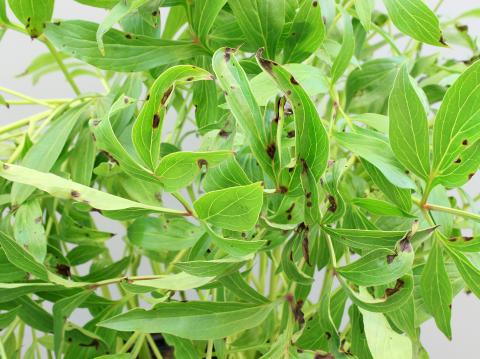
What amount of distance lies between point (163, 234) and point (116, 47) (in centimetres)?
13

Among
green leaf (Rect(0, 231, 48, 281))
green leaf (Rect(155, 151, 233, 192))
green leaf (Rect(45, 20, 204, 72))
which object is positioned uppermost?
green leaf (Rect(45, 20, 204, 72))

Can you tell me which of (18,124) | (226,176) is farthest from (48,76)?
(226,176)

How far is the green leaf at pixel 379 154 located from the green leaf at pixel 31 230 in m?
0.20

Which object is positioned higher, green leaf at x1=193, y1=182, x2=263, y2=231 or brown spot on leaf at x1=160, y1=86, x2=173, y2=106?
brown spot on leaf at x1=160, y1=86, x2=173, y2=106

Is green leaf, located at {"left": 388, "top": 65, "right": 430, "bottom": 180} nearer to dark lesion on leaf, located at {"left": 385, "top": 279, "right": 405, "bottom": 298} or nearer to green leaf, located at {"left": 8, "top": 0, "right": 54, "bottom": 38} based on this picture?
A: dark lesion on leaf, located at {"left": 385, "top": 279, "right": 405, "bottom": 298}

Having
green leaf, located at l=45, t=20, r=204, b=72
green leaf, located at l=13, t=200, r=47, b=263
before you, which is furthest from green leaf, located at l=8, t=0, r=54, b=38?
green leaf, located at l=13, t=200, r=47, b=263

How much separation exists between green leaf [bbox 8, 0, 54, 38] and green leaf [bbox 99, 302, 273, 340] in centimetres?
20

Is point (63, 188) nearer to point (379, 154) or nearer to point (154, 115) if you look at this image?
point (154, 115)

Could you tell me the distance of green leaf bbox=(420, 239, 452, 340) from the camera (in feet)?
1.27

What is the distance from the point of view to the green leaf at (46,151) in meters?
0.44

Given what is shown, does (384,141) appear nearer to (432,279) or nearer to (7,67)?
(432,279)

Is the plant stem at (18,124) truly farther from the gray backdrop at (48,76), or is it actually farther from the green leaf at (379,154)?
the gray backdrop at (48,76)

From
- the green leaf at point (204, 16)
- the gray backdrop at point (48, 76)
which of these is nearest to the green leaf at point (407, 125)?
the green leaf at point (204, 16)

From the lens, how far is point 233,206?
0.31 meters
